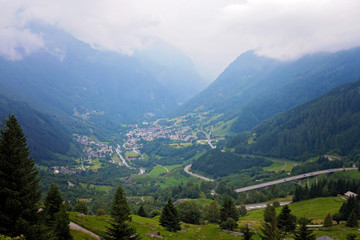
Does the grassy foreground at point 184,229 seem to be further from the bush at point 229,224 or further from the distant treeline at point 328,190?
the distant treeline at point 328,190

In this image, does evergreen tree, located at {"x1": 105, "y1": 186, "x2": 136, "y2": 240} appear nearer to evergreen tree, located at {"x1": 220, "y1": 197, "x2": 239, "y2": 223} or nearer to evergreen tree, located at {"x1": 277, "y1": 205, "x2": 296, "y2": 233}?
evergreen tree, located at {"x1": 277, "y1": 205, "x2": 296, "y2": 233}

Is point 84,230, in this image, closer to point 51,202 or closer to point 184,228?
point 51,202

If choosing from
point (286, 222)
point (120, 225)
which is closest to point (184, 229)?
point (286, 222)

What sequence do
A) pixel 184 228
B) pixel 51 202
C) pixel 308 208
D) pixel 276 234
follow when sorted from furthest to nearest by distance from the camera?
pixel 308 208, pixel 184 228, pixel 51 202, pixel 276 234

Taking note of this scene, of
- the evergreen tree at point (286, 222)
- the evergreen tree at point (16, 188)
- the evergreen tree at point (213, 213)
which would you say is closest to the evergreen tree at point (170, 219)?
the evergreen tree at point (286, 222)

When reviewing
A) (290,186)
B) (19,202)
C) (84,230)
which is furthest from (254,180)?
(19,202)

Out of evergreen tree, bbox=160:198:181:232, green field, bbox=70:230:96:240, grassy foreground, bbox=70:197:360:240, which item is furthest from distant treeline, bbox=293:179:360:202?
green field, bbox=70:230:96:240

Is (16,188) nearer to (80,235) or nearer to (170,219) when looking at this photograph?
(80,235)

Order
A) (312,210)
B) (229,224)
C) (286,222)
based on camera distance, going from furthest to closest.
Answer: (312,210), (229,224), (286,222)
